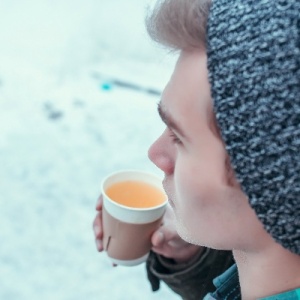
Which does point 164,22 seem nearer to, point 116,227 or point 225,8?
point 225,8

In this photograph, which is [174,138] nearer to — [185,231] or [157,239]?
[185,231]

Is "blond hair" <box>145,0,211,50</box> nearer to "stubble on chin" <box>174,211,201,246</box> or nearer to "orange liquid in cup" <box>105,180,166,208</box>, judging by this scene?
"stubble on chin" <box>174,211,201,246</box>

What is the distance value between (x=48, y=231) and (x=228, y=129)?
1.25 m

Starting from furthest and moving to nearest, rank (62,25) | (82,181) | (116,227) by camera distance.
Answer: (62,25) < (82,181) < (116,227)

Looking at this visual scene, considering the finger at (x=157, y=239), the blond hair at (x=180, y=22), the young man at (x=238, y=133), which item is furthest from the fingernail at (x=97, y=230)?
the blond hair at (x=180, y=22)

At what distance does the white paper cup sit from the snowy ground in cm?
24

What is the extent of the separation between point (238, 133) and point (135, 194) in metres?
0.47

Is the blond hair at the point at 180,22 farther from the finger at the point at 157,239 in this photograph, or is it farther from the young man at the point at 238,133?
the finger at the point at 157,239

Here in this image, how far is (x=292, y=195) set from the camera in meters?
0.61

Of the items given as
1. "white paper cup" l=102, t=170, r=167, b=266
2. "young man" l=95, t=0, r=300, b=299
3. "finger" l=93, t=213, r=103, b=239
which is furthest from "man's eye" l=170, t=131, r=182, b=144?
"finger" l=93, t=213, r=103, b=239

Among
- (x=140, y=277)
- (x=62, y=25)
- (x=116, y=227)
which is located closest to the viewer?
(x=116, y=227)

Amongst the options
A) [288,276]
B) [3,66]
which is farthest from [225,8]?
[3,66]

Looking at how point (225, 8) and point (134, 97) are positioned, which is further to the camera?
point (134, 97)

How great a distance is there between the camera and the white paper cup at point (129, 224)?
0.95 m
